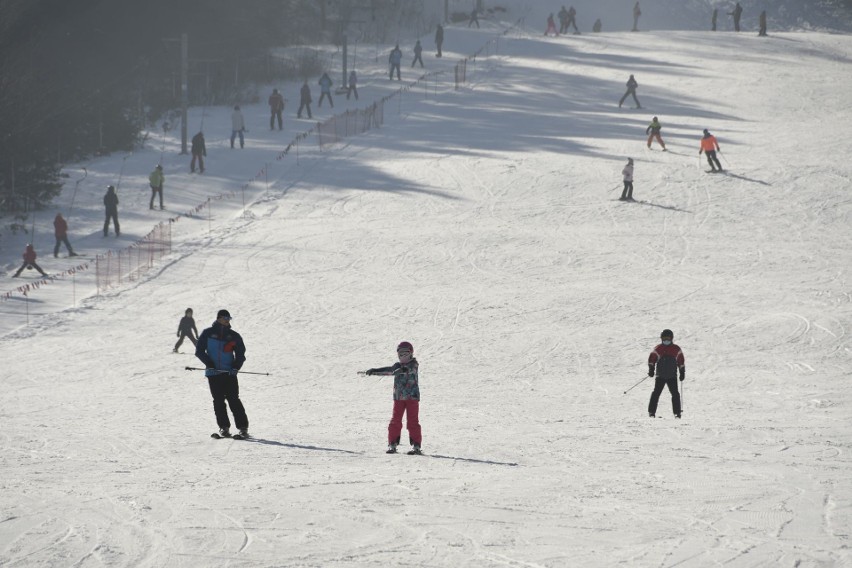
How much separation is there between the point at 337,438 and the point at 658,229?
16.5m

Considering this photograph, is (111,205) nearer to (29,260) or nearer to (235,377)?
(29,260)

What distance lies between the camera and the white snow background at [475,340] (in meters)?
8.44

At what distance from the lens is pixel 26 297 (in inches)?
917

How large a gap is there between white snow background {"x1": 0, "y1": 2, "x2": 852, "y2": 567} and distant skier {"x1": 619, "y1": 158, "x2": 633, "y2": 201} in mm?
379

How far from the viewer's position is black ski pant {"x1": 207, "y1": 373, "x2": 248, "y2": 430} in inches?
463

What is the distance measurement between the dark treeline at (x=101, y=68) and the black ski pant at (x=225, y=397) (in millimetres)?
21081

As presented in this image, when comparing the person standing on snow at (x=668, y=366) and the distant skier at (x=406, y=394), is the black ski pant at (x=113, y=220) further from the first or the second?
the distant skier at (x=406, y=394)

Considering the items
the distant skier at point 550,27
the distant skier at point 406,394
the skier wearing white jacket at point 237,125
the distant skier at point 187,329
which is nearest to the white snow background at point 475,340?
the distant skier at point 406,394

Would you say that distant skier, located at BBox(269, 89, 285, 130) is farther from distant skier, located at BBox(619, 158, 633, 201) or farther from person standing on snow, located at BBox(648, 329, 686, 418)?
person standing on snow, located at BBox(648, 329, 686, 418)

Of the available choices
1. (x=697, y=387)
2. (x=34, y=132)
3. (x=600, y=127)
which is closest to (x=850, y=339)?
(x=697, y=387)

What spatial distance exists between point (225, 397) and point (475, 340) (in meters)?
8.43

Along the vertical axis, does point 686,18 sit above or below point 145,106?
above

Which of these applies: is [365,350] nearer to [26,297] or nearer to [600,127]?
[26,297]

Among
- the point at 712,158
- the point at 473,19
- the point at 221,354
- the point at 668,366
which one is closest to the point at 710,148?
the point at 712,158
